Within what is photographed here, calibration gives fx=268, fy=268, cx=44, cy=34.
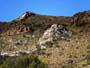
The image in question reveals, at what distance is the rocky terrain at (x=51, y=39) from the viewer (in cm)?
3134

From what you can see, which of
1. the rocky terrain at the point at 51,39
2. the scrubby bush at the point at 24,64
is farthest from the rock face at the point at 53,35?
the scrubby bush at the point at 24,64

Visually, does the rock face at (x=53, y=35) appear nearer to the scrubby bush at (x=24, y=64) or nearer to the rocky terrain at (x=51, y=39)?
the rocky terrain at (x=51, y=39)

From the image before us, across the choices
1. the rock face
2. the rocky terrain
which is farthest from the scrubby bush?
the rock face

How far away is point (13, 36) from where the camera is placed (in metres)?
45.0

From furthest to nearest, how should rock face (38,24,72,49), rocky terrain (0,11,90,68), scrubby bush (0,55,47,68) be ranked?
rock face (38,24,72,49) < rocky terrain (0,11,90,68) < scrubby bush (0,55,47,68)

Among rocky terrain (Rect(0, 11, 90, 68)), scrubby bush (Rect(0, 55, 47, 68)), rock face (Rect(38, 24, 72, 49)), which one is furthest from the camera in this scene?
rock face (Rect(38, 24, 72, 49))

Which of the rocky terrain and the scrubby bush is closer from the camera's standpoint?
the scrubby bush

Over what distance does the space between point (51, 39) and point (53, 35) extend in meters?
1.70

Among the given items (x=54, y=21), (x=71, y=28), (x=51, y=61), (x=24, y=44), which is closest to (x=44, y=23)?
(x=54, y=21)

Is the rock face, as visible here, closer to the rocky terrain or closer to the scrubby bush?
the rocky terrain

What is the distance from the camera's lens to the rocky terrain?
31.3 meters

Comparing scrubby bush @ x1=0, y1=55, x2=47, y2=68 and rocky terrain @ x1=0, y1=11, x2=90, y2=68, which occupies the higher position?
rocky terrain @ x1=0, y1=11, x2=90, y2=68

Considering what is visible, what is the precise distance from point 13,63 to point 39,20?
2488cm

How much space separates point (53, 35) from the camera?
41.0 metres
